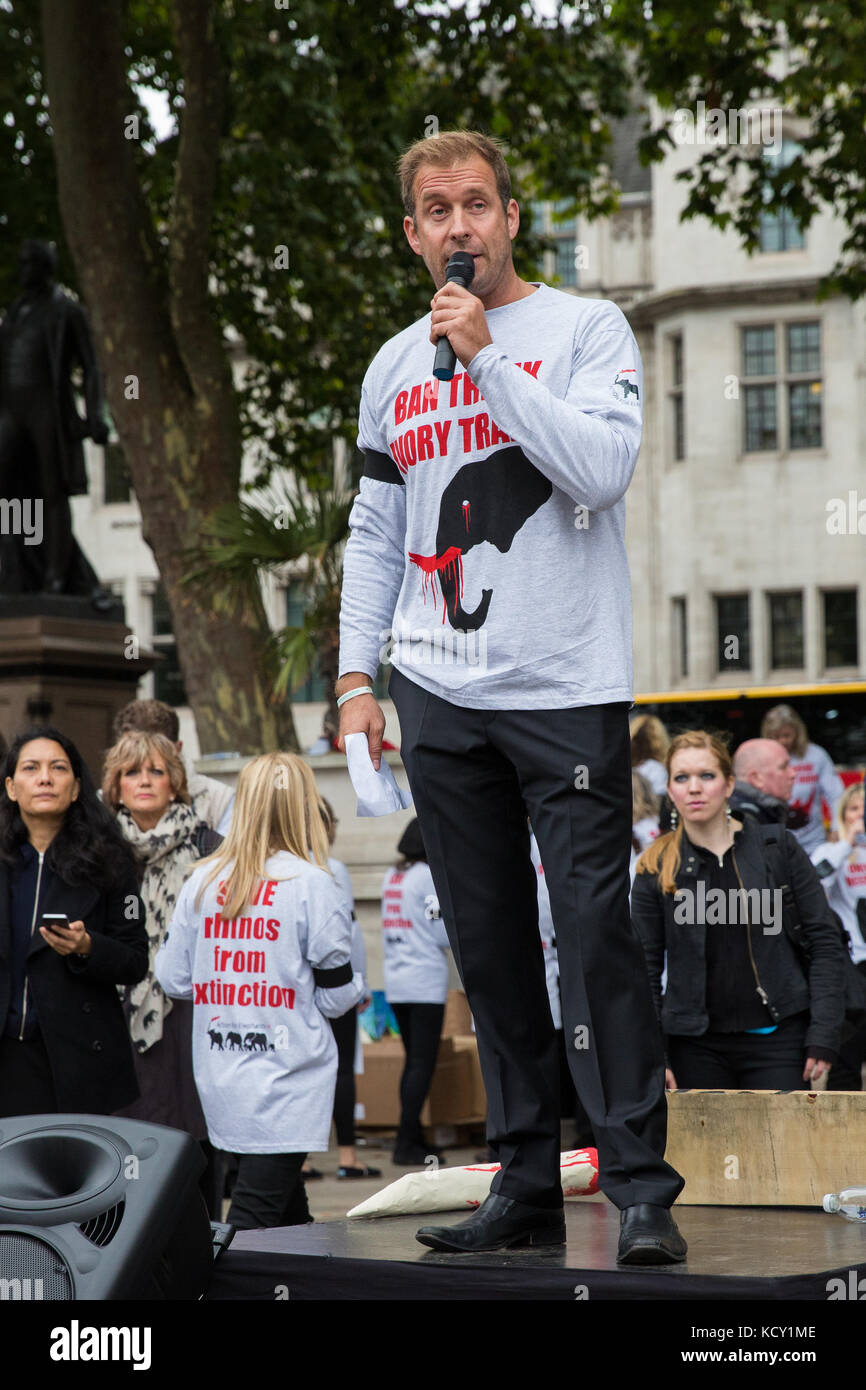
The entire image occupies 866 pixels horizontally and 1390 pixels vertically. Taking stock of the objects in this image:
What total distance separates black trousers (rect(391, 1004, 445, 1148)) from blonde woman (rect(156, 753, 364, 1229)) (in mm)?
4974

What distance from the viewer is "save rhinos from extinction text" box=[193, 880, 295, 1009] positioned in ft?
19.8

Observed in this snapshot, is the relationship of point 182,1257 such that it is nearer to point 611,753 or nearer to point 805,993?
point 611,753

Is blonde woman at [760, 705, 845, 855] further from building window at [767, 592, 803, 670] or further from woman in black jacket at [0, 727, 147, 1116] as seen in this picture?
building window at [767, 592, 803, 670]

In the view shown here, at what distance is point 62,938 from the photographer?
5855 mm

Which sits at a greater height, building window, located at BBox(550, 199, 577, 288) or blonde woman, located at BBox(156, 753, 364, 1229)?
building window, located at BBox(550, 199, 577, 288)

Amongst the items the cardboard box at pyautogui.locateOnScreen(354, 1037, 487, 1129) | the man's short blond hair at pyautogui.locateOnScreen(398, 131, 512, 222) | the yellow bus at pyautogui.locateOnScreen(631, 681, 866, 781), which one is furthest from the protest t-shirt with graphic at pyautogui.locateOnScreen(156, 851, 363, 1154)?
the yellow bus at pyautogui.locateOnScreen(631, 681, 866, 781)

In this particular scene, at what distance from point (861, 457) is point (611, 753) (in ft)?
109

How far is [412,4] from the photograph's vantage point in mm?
17516

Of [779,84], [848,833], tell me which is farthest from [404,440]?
[779,84]

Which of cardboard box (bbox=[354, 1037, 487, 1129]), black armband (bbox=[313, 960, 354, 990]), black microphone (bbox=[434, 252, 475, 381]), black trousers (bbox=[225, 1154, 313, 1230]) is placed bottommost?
cardboard box (bbox=[354, 1037, 487, 1129])

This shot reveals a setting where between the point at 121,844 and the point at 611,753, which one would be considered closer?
the point at 611,753

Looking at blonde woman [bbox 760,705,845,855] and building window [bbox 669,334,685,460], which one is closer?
blonde woman [bbox 760,705,845,855]

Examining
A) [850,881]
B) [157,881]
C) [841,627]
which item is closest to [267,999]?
[157,881]

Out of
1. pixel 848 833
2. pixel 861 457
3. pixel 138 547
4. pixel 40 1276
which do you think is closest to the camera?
pixel 40 1276
